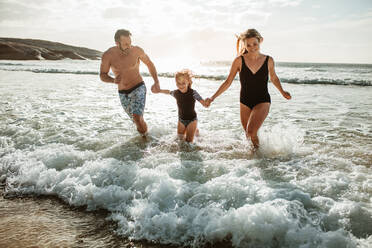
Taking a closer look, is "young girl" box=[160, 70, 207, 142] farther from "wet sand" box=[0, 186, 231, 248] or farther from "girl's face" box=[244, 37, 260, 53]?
"wet sand" box=[0, 186, 231, 248]

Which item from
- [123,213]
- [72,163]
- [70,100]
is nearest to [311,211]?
[123,213]

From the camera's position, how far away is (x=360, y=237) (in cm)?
257

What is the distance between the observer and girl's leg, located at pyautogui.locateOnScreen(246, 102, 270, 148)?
15.2 ft

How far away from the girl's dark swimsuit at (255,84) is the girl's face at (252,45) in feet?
0.80

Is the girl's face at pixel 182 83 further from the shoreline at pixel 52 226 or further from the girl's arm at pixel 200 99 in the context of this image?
the shoreline at pixel 52 226

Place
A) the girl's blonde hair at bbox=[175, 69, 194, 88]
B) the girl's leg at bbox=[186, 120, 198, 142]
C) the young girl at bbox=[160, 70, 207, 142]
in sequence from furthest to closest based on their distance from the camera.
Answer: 1. the girl's leg at bbox=[186, 120, 198, 142]
2. the young girl at bbox=[160, 70, 207, 142]
3. the girl's blonde hair at bbox=[175, 69, 194, 88]

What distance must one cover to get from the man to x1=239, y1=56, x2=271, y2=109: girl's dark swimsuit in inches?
68.9

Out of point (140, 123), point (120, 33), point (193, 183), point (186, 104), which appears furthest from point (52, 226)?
point (120, 33)

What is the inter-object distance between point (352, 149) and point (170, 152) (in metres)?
3.22

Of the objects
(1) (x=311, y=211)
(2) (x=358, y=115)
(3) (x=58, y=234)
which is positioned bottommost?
(3) (x=58, y=234)

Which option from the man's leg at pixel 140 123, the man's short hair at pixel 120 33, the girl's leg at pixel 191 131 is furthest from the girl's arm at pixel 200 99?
the man's short hair at pixel 120 33

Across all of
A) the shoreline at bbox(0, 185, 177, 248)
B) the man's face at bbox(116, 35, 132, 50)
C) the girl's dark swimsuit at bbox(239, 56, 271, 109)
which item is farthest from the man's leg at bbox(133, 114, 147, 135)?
the shoreline at bbox(0, 185, 177, 248)

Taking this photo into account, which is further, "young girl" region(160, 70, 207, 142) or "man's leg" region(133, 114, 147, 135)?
"man's leg" region(133, 114, 147, 135)

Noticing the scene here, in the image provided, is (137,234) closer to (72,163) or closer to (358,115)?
(72,163)
